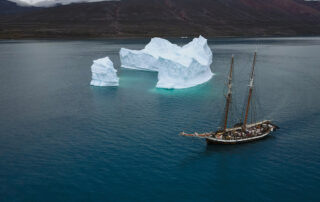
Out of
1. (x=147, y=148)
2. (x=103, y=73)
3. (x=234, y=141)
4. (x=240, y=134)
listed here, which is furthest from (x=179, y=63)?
(x=147, y=148)

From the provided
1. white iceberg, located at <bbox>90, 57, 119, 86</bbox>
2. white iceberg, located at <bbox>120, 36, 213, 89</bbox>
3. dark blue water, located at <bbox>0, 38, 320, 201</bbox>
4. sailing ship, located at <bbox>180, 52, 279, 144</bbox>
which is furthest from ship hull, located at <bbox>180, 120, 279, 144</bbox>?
white iceberg, located at <bbox>90, 57, 119, 86</bbox>

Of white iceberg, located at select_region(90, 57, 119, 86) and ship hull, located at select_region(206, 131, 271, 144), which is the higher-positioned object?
white iceberg, located at select_region(90, 57, 119, 86)

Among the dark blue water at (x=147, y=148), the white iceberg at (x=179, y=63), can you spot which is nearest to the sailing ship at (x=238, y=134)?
the dark blue water at (x=147, y=148)

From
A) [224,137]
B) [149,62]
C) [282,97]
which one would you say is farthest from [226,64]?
[224,137]

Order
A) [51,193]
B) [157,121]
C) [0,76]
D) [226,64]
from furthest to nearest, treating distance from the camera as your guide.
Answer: [226,64] < [0,76] < [157,121] < [51,193]

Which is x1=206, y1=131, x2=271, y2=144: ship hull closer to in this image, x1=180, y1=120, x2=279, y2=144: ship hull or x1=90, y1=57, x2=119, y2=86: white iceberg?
x1=180, y1=120, x2=279, y2=144: ship hull

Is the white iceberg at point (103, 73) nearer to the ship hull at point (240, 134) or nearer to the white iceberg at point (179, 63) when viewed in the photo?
the white iceberg at point (179, 63)

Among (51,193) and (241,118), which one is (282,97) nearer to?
(241,118)
